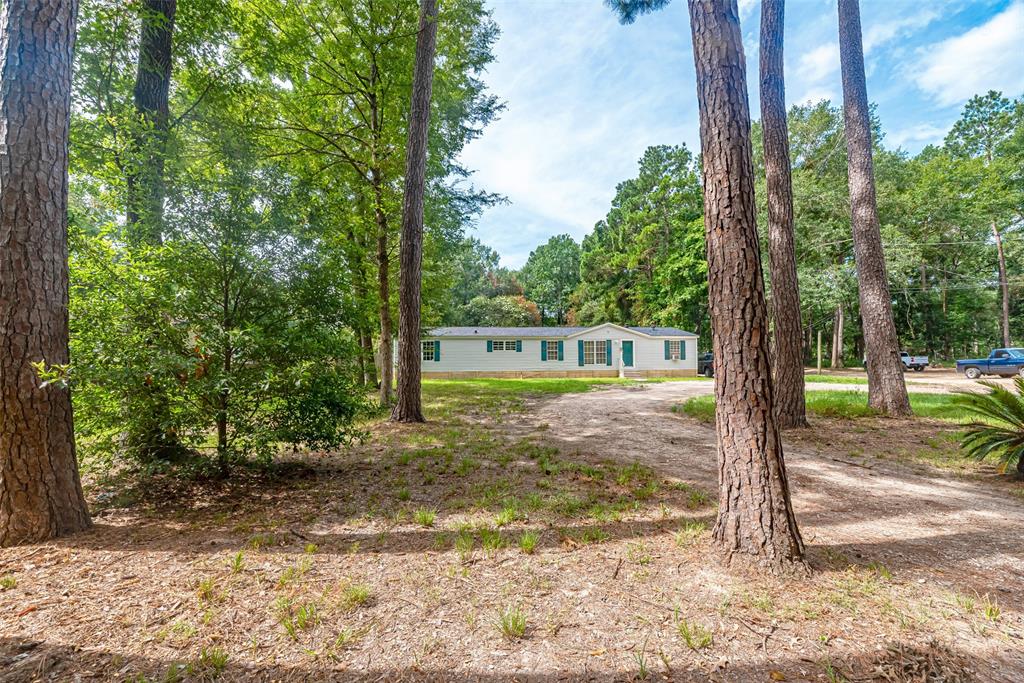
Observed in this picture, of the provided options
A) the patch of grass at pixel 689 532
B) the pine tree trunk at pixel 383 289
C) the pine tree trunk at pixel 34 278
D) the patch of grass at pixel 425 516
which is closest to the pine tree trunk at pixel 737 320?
the patch of grass at pixel 689 532

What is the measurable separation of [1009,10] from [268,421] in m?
15.3

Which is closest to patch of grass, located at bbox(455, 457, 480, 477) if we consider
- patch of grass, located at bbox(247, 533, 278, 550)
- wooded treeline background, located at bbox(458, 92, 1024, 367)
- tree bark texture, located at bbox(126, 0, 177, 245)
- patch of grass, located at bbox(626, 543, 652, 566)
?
patch of grass, located at bbox(247, 533, 278, 550)

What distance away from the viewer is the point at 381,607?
6.54 ft

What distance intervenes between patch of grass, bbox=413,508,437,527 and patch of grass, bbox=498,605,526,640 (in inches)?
49.5

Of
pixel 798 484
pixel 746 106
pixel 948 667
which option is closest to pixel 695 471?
pixel 798 484

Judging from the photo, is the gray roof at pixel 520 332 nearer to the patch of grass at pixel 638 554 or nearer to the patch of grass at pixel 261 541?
the patch of grass at pixel 261 541

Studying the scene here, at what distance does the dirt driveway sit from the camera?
2371 mm

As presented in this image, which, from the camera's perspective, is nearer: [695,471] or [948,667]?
[948,667]

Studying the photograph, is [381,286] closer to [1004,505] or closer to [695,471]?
[695,471]

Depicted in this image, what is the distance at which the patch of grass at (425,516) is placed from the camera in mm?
3041

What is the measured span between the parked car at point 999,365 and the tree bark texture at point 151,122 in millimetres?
25182

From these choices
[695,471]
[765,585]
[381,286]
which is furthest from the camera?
[381,286]

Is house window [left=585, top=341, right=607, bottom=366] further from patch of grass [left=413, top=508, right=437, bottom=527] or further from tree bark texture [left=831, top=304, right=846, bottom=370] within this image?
patch of grass [left=413, top=508, right=437, bottom=527]

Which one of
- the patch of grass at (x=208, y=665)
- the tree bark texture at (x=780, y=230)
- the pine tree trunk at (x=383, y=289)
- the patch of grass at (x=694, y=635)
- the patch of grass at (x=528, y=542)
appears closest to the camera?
the patch of grass at (x=208, y=665)
